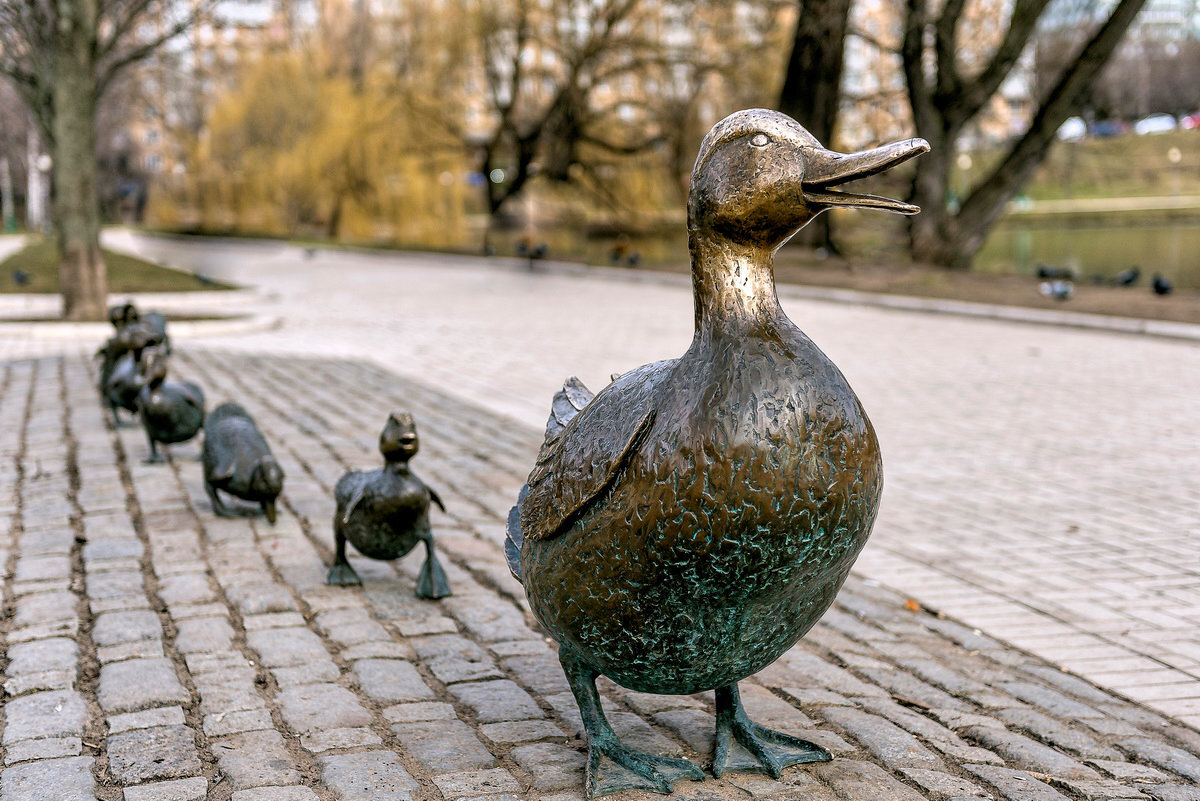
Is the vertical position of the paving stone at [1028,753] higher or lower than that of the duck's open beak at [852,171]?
lower

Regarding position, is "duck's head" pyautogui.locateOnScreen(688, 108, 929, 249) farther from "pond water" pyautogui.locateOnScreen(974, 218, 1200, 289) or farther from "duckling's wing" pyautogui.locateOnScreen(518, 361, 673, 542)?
"pond water" pyautogui.locateOnScreen(974, 218, 1200, 289)

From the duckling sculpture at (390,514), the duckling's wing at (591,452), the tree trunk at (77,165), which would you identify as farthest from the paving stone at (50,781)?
the tree trunk at (77,165)

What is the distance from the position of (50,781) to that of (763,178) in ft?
8.30

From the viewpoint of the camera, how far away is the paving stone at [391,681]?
394 cm

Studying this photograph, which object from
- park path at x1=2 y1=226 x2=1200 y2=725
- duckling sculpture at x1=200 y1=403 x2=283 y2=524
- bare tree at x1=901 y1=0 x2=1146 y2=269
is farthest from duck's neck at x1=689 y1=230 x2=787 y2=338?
bare tree at x1=901 y1=0 x2=1146 y2=269

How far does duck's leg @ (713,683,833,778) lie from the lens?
3322mm

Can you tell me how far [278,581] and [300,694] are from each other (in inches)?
50.2

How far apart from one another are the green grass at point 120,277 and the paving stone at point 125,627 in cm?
1571

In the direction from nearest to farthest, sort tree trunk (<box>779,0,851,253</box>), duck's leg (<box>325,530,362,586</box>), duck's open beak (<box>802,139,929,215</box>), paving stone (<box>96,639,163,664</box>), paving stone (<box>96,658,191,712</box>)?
duck's open beak (<box>802,139,929,215</box>) → paving stone (<box>96,658,191,712</box>) → paving stone (<box>96,639,163,664</box>) → duck's leg (<box>325,530,362,586</box>) → tree trunk (<box>779,0,851,253</box>)

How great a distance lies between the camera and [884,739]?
11.9 feet

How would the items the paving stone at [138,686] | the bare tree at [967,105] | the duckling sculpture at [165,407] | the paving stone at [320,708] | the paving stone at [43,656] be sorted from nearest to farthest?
the paving stone at [320,708] < the paving stone at [138,686] < the paving stone at [43,656] < the duckling sculpture at [165,407] < the bare tree at [967,105]

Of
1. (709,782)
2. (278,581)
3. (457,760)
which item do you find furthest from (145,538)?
(709,782)

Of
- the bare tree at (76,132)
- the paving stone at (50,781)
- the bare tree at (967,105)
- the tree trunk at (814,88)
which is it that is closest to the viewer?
the paving stone at (50,781)

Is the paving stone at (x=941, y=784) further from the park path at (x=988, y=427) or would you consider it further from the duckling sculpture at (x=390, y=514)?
the duckling sculpture at (x=390, y=514)
